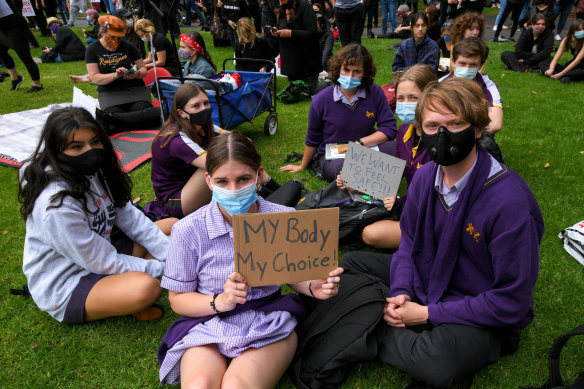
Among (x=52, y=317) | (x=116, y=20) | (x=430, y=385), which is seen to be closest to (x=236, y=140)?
(x=430, y=385)

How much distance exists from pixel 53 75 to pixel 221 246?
33.1ft

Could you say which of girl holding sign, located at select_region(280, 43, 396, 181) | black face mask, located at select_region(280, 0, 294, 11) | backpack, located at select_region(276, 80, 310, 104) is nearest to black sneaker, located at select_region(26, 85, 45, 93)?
backpack, located at select_region(276, 80, 310, 104)

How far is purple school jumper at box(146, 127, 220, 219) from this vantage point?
3.50 meters

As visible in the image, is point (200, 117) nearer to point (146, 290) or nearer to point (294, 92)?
point (146, 290)

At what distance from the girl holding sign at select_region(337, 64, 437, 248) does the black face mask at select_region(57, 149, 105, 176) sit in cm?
211

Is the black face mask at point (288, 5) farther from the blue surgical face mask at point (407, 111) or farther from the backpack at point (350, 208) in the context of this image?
the backpack at point (350, 208)

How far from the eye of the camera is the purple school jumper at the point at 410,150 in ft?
10.5

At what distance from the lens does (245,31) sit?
289 inches

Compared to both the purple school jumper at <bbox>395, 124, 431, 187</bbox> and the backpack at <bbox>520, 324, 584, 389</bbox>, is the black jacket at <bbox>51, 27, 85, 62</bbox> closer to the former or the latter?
the purple school jumper at <bbox>395, 124, 431, 187</bbox>

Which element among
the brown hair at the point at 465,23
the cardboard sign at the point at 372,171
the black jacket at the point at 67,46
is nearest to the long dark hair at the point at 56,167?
the cardboard sign at the point at 372,171

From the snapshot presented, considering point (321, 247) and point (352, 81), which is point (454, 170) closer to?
point (321, 247)

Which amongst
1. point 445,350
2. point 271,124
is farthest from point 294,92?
point 445,350

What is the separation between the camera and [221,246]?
2.08 metres

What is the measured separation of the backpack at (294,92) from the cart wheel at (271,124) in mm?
1439
